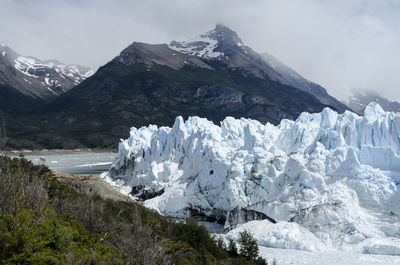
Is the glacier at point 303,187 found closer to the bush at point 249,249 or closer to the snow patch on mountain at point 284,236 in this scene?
the snow patch on mountain at point 284,236

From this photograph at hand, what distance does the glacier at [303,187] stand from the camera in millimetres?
21828

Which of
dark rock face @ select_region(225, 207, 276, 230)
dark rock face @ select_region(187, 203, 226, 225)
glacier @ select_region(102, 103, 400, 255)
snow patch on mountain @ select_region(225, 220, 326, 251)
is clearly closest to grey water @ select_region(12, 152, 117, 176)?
glacier @ select_region(102, 103, 400, 255)

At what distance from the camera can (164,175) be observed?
38.4 metres

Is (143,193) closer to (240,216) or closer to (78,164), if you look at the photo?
(240,216)

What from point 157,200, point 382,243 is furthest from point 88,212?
point 157,200

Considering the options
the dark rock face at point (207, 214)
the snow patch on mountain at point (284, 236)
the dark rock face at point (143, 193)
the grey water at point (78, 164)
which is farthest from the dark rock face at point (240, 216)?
the grey water at point (78, 164)

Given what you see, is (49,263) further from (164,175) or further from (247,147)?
(164,175)

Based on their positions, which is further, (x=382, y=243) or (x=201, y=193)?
(x=201, y=193)

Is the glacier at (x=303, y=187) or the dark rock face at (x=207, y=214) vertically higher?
the glacier at (x=303, y=187)

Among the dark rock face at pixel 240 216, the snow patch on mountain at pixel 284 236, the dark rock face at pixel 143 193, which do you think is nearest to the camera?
the snow patch on mountain at pixel 284 236

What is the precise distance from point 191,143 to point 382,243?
2261cm

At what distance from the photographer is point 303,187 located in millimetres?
24516

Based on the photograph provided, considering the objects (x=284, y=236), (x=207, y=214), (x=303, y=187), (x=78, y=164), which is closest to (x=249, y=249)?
(x=284, y=236)

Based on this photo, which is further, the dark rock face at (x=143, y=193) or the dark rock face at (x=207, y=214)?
the dark rock face at (x=143, y=193)
